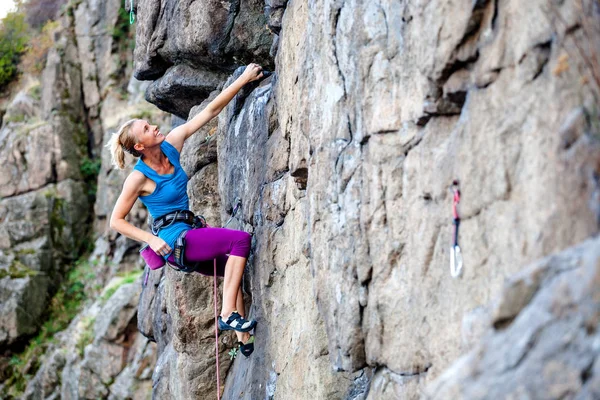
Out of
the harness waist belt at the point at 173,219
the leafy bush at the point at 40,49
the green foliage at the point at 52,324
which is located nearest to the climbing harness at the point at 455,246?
the harness waist belt at the point at 173,219

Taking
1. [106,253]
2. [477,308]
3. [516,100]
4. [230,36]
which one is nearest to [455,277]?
[477,308]

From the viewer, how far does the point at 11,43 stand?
2670cm

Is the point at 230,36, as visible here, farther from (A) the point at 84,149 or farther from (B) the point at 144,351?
(A) the point at 84,149

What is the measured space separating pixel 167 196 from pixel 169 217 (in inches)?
8.4

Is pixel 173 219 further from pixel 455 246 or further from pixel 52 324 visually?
pixel 52 324

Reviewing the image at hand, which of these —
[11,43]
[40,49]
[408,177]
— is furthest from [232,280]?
[11,43]

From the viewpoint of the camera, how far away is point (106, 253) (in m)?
22.1

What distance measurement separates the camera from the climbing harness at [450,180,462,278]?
173 inches

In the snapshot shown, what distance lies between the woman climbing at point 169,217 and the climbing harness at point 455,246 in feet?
12.5

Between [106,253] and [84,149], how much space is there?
3553mm

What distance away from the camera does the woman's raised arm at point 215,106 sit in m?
8.24

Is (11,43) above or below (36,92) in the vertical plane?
above

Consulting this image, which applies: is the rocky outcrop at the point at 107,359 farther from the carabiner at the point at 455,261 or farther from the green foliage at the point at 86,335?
the carabiner at the point at 455,261

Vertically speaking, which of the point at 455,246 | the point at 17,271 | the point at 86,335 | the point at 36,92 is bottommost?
the point at 86,335
